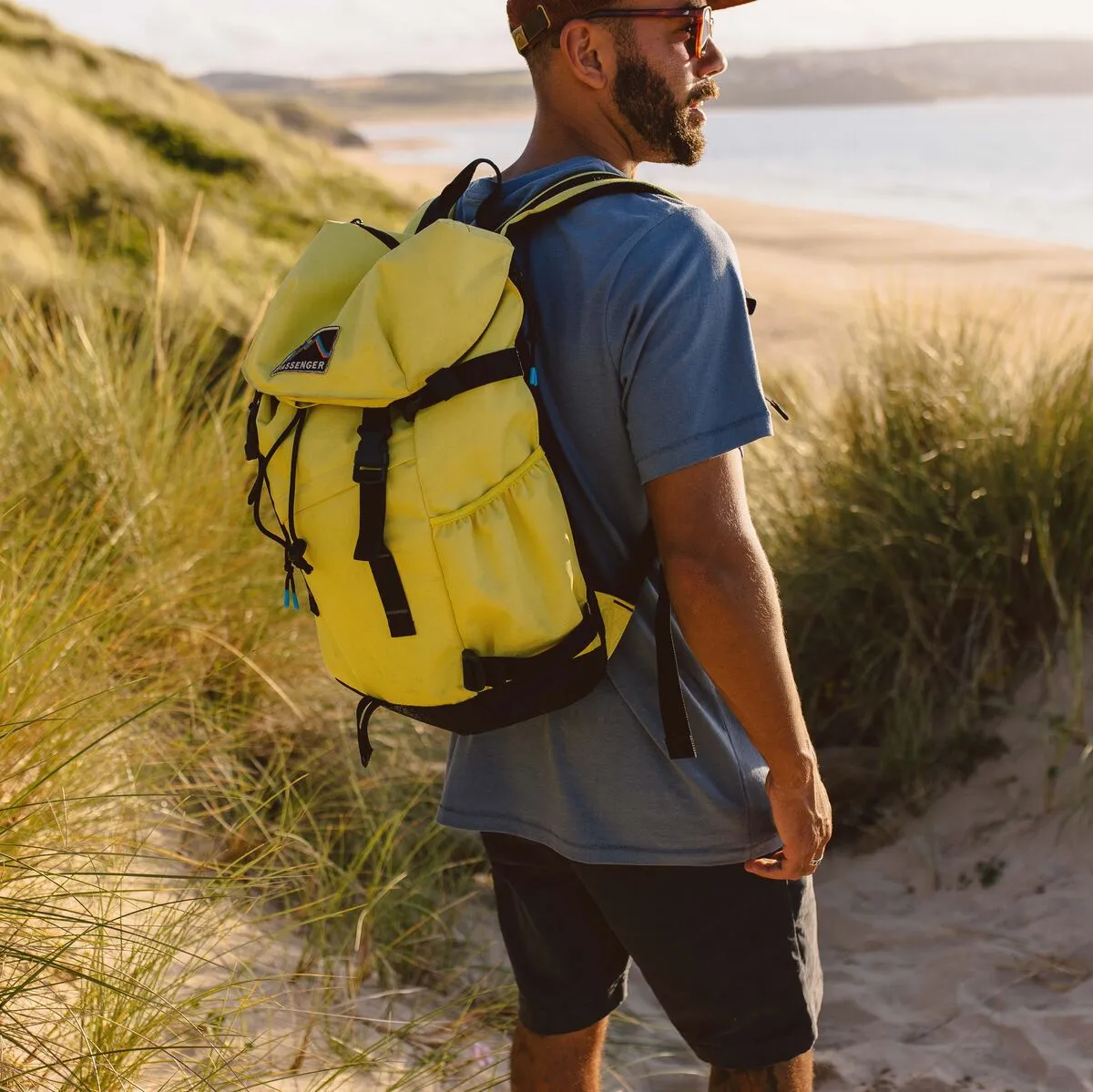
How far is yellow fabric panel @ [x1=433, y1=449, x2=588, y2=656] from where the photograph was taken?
1.47 m

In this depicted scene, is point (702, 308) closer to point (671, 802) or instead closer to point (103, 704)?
point (671, 802)

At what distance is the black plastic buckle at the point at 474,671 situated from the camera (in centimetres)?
150

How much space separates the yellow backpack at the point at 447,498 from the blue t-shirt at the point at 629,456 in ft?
0.16

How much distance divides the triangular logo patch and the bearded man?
0.26 meters

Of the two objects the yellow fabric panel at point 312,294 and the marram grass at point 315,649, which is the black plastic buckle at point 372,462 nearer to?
the yellow fabric panel at point 312,294

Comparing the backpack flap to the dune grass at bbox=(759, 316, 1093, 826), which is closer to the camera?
the backpack flap

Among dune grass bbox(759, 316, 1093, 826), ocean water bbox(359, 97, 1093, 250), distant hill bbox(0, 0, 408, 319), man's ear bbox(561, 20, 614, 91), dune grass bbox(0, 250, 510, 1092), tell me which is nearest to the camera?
man's ear bbox(561, 20, 614, 91)

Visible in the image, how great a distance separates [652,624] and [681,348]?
15.5 inches

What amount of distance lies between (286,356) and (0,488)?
80.5 inches

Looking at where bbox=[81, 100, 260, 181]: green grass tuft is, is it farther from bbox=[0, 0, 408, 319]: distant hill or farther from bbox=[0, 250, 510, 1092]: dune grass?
bbox=[0, 250, 510, 1092]: dune grass

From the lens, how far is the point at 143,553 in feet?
11.1

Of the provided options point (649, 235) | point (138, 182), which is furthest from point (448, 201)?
point (138, 182)

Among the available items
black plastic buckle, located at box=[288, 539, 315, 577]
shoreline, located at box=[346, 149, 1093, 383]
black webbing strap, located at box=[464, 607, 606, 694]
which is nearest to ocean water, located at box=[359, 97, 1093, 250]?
shoreline, located at box=[346, 149, 1093, 383]

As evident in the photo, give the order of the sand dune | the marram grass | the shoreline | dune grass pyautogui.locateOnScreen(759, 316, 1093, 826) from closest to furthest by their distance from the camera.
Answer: the marram grass
the sand dune
dune grass pyautogui.locateOnScreen(759, 316, 1093, 826)
the shoreline
